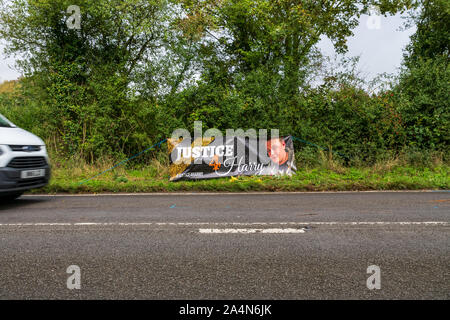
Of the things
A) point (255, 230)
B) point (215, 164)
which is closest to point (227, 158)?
point (215, 164)

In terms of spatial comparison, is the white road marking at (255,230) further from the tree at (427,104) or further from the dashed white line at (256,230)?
the tree at (427,104)

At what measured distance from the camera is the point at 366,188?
9.05 m

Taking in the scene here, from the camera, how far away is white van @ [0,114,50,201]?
241 inches

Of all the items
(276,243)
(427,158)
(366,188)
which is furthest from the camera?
(427,158)

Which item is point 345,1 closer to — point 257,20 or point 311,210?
point 257,20

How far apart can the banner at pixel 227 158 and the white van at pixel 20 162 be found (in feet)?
13.8

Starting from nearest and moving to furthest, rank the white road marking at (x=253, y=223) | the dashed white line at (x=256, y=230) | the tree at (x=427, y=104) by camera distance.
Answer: the dashed white line at (x=256, y=230)
the white road marking at (x=253, y=223)
the tree at (x=427, y=104)

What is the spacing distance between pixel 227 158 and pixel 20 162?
237 inches

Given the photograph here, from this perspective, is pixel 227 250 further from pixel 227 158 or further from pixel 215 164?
pixel 227 158

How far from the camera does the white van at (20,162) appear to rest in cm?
613

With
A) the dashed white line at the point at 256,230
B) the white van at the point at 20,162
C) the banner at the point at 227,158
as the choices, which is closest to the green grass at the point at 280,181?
the banner at the point at 227,158

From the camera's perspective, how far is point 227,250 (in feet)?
12.8

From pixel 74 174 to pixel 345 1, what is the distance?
14.8 metres

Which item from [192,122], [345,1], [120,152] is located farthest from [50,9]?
[345,1]
